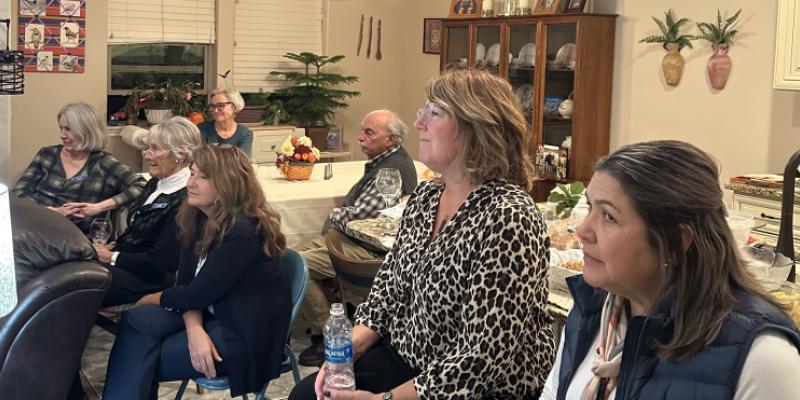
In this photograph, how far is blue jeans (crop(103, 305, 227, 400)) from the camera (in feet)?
9.84

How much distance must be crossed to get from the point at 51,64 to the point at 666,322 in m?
5.85

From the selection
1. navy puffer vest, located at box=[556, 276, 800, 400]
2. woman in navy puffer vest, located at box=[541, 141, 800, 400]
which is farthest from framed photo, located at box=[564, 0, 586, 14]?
navy puffer vest, located at box=[556, 276, 800, 400]

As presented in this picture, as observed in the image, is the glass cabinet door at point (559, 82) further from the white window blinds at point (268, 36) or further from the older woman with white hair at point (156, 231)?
the older woman with white hair at point (156, 231)

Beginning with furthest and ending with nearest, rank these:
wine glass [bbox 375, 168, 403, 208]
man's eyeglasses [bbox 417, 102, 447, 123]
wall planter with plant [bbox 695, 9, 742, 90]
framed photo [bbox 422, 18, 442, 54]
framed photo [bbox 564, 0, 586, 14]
Answer: framed photo [bbox 422, 18, 442, 54]
framed photo [bbox 564, 0, 586, 14]
wall planter with plant [bbox 695, 9, 742, 90]
wine glass [bbox 375, 168, 403, 208]
man's eyeglasses [bbox 417, 102, 447, 123]

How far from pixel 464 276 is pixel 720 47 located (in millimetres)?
3784

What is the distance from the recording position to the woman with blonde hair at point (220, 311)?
298 cm

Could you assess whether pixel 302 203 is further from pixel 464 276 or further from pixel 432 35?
pixel 432 35

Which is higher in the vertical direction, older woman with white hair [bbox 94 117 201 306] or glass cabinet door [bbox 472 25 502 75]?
glass cabinet door [bbox 472 25 502 75]

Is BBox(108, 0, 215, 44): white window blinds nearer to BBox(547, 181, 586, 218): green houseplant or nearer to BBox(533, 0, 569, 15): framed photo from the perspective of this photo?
BBox(533, 0, 569, 15): framed photo

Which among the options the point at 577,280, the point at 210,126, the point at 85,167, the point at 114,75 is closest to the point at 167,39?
the point at 114,75

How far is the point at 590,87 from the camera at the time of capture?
6.12 metres

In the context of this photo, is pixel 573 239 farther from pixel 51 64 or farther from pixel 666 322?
pixel 51 64

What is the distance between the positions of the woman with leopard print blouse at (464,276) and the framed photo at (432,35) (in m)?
5.38

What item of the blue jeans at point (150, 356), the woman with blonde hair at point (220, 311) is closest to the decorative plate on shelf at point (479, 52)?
the woman with blonde hair at point (220, 311)
